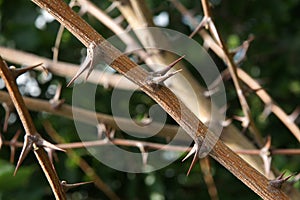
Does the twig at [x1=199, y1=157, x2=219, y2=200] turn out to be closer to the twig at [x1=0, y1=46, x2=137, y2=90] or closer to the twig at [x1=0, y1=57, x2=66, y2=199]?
the twig at [x1=0, y1=46, x2=137, y2=90]

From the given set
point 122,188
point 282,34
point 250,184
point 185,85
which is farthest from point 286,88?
point 250,184

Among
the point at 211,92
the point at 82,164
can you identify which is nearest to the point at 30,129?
the point at 211,92

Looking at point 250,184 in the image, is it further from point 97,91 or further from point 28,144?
point 97,91

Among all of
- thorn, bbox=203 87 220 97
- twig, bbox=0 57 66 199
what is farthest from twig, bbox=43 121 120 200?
twig, bbox=0 57 66 199

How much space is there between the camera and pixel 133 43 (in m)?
0.99

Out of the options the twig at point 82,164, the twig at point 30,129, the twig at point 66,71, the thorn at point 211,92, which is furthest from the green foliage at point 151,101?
the twig at point 30,129

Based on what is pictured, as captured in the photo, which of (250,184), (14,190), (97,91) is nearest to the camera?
(250,184)

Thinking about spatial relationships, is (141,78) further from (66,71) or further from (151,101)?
(151,101)

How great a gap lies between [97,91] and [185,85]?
1.29 feet

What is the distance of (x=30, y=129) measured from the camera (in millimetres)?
546

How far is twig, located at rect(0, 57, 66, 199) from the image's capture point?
52cm

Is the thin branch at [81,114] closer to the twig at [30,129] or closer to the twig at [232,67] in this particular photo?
the twig at [232,67]

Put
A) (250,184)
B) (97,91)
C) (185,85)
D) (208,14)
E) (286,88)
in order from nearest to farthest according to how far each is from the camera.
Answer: (250,184) → (208,14) → (185,85) → (97,91) → (286,88)

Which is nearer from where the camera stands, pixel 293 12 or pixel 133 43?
pixel 133 43
